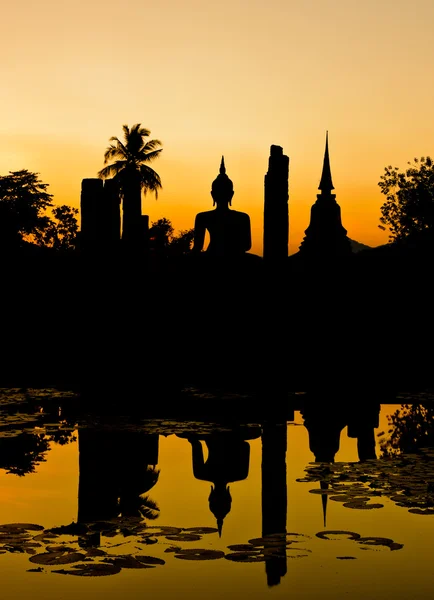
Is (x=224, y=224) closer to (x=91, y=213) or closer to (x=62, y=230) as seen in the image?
(x=91, y=213)

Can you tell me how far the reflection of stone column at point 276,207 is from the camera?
17.0 meters

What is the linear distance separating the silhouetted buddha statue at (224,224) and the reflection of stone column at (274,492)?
9.57 metres

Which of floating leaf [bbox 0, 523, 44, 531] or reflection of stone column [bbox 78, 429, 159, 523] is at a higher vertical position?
reflection of stone column [bbox 78, 429, 159, 523]

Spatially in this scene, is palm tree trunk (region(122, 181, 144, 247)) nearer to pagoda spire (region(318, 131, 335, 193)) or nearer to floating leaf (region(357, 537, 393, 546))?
pagoda spire (region(318, 131, 335, 193))

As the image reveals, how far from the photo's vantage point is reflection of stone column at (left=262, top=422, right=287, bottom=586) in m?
5.55

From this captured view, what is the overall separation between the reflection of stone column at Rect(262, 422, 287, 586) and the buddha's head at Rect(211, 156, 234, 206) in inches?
395

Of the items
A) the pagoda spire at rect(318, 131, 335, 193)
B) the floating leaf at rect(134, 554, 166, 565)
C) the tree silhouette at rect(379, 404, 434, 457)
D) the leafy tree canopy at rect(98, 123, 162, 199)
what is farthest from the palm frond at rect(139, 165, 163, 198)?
the floating leaf at rect(134, 554, 166, 565)

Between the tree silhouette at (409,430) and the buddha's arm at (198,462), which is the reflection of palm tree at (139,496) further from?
the tree silhouette at (409,430)

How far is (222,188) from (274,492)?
13.4 m

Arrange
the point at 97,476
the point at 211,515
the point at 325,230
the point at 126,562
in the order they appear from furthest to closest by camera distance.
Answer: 1. the point at 325,230
2. the point at 97,476
3. the point at 211,515
4. the point at 126,562

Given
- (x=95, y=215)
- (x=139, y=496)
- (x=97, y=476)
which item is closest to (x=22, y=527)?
(x=139, y=496)

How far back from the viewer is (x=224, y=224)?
20.4 meters

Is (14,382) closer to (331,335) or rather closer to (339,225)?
(331,335)

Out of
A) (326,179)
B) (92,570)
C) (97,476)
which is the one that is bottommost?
(92,570)
